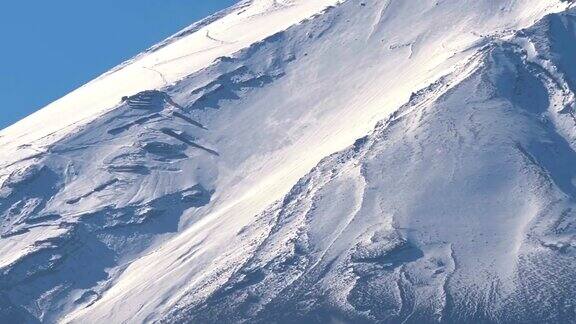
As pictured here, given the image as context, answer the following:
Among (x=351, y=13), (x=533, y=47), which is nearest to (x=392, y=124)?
(x=533, y=47)

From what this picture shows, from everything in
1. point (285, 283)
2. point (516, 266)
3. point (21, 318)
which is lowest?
point (516, 266)

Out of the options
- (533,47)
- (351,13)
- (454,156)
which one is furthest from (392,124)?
(351,13)

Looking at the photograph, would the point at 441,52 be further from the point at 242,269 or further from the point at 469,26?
the point at 242,269

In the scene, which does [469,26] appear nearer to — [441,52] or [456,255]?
[441,52]


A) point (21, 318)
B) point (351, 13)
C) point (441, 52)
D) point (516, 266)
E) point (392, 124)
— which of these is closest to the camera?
point (516, 266)

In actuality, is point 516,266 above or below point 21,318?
below

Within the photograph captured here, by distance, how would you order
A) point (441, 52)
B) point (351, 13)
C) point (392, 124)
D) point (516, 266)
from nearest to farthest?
point (516, 266) < point (392, 124) < point (441, 52) < point (351, 13)

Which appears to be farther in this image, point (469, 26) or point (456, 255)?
point (469, 26)
